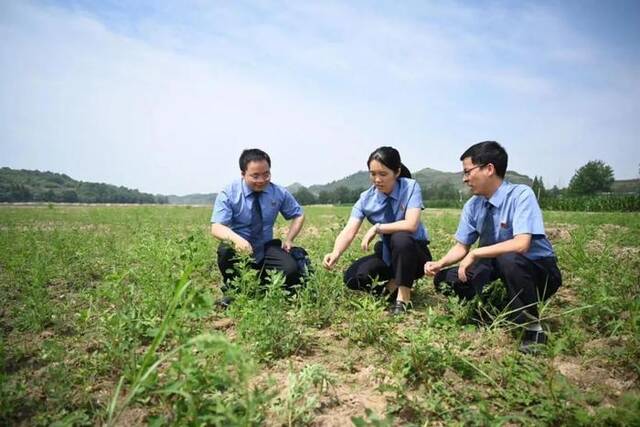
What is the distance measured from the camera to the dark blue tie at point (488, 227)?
320 centimetres

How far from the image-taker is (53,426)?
164 centimetres

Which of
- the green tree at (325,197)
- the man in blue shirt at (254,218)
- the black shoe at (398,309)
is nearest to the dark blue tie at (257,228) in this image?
the man in blue shirt at (254,218)

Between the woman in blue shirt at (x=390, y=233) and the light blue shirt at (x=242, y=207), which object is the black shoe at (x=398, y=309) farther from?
the light blue shirt at (x=242, y=207)

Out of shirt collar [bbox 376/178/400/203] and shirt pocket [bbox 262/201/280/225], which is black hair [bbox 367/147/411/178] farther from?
shirt pocket [bbox 262/201/280/225]

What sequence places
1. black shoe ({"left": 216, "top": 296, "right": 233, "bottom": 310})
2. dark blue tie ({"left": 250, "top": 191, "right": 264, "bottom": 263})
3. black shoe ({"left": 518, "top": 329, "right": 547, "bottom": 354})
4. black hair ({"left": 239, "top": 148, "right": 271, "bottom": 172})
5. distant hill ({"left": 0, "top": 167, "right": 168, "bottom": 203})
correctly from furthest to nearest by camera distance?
1. distant hill ({"left": 0, "top": 167, "right": 168, "bottom": 203})
2. dark blue tie ({"left": 250, "top": 191, "right": 264, "bottom": 263})
3. black hair ({"left": 239, "top": 148, "right": 271, "bottom": 172})
4. black shoe ({"left": 216, "top": 296, "right": 233, "bottom": 310})
5. black shoe ({"left": 518, "top": 329, "right": 547, "bottom": 354})

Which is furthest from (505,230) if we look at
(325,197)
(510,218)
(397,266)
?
(325,197)

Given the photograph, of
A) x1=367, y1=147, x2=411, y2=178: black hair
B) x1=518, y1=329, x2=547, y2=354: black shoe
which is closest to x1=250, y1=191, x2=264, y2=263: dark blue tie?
x1=367, y1=147, x2=411, y2=178: black hair

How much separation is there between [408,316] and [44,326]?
10.8 ft

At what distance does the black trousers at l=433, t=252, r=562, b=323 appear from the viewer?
2.77 m

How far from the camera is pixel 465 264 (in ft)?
9.87

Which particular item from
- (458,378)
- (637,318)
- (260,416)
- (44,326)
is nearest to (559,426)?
(458,378)

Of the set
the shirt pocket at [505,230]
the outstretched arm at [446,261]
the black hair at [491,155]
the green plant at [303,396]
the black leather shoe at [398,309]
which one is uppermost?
the black hair at [491,155]

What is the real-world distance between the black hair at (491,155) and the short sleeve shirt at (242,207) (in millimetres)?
2212

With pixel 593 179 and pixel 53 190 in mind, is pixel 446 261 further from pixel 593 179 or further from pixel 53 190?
pixel 53 190
